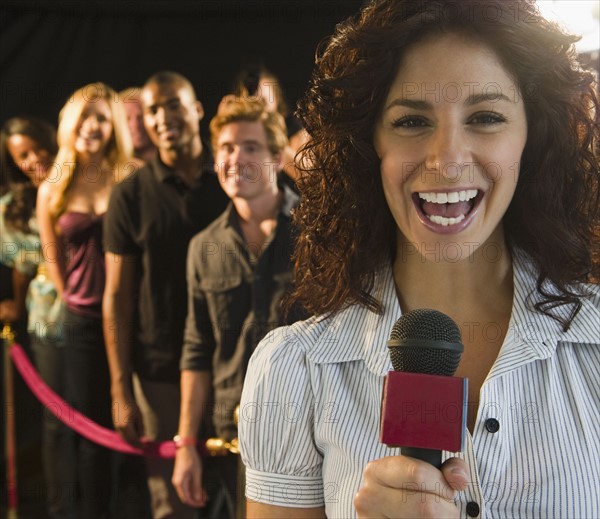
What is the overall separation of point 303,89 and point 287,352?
169 cm

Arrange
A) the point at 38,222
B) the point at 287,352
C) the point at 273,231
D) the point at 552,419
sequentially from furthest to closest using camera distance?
the point at 38,222
the point at 273,231
the point at 287,352
the point at 552,419

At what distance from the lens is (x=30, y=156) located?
10.3 feet

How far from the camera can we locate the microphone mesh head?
98 cm

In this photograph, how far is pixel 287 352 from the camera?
4.59ft

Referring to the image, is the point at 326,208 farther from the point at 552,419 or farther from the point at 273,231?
the point at 273,231

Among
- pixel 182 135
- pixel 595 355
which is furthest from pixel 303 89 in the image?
pixel 595 355

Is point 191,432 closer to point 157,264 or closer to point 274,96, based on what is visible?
point 157,264

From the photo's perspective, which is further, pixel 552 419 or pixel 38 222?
pixel 38 222

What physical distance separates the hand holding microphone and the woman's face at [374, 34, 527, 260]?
357 mm

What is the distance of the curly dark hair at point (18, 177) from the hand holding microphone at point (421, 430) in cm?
248

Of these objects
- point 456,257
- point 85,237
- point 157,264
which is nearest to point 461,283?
point 456,257

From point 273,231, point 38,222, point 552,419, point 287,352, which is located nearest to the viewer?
point 552,419

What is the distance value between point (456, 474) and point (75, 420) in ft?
8.07

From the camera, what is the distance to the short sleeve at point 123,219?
2982 mm
